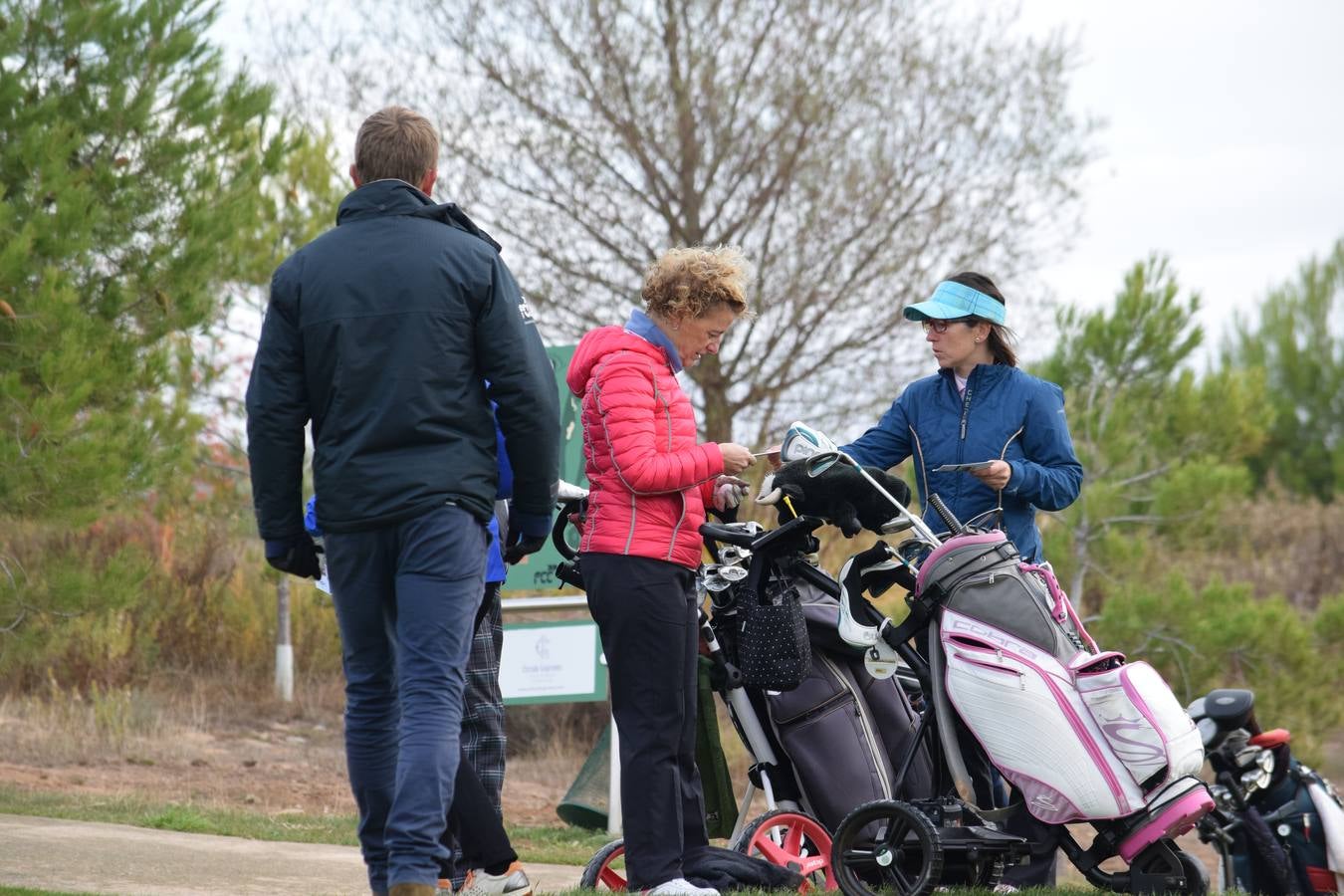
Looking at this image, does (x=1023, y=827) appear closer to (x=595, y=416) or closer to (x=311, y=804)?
(x=595, y=416)

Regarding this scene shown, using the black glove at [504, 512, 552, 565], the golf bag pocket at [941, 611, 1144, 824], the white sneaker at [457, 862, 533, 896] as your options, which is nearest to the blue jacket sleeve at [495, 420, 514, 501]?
the black glove at [504, 512, 552, 565]

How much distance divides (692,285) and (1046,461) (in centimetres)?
126

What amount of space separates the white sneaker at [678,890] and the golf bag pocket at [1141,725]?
108 centimetres

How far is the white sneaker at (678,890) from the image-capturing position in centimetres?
420

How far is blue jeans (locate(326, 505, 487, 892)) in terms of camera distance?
3633 millimetres

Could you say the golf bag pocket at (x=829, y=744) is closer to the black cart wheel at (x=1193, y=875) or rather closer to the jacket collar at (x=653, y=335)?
the black cart wheel at (x=1193, y=875)

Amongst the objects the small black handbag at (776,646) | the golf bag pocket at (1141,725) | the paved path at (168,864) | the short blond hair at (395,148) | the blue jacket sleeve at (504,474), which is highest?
the short blond hair at (395,148)

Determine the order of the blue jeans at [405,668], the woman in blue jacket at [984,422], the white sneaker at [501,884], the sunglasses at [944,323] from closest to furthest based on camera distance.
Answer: the blue jeans at [405,668]
the white sneaker at [501,884]
the woman in blue jacket at [984,422]
the sunglasses at [944,323]

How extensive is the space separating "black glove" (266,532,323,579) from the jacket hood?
0.79 metres

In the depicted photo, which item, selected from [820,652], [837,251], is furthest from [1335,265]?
[820,652]

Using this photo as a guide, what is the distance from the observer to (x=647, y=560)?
4270mm

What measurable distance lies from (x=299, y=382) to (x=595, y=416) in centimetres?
82

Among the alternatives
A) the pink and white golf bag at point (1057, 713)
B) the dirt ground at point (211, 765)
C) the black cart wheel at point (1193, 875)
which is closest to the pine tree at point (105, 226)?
the dirt ground at point (211, 765)

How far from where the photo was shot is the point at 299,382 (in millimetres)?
3852
